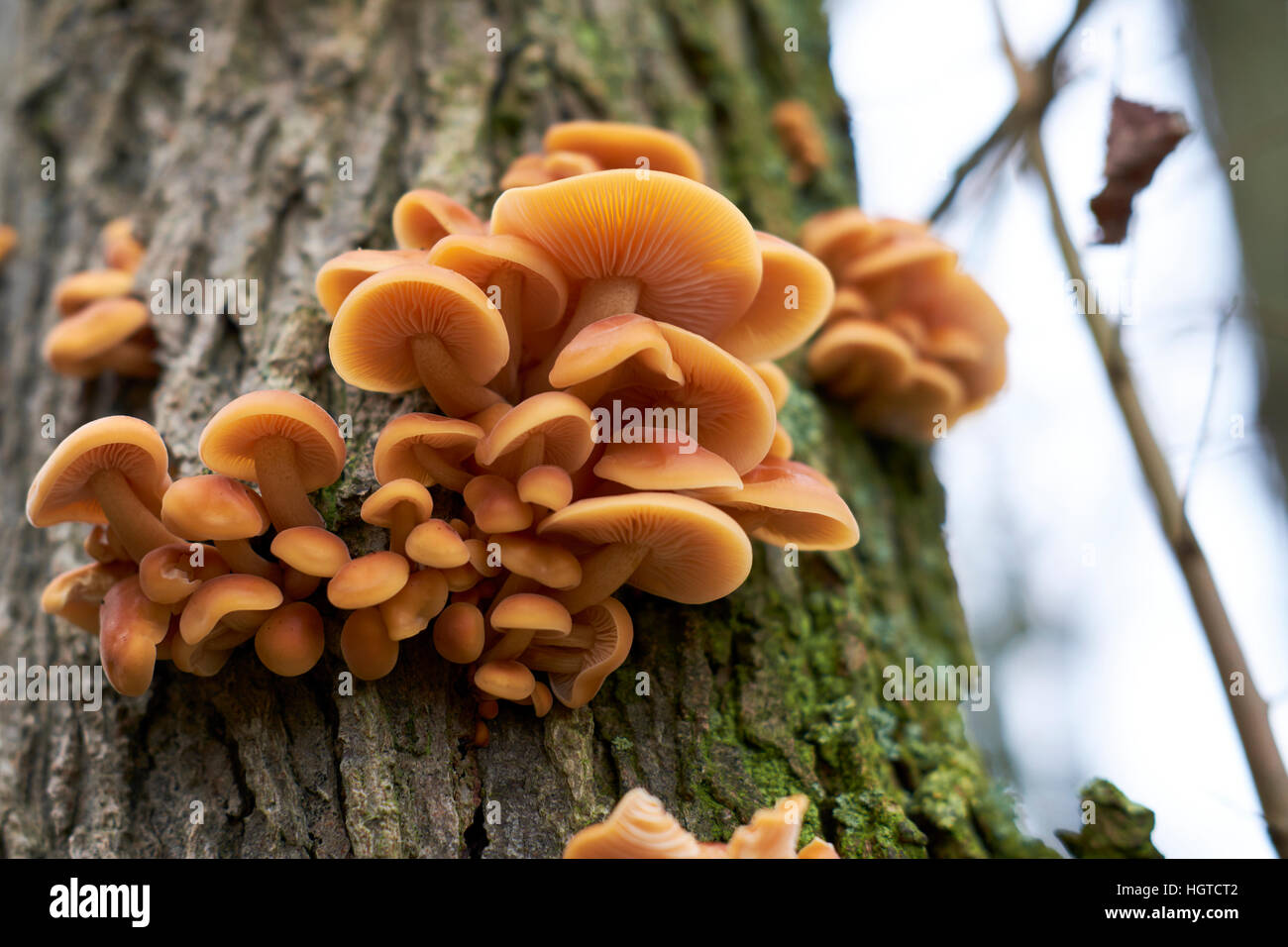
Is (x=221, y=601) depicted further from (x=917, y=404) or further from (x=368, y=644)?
(x=917, y=404)

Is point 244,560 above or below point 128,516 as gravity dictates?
below

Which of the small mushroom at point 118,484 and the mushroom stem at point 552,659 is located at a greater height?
the small mushroom at point 118,484

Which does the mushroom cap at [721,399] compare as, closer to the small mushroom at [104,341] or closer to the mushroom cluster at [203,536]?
the mushroom cluster at [203,536]

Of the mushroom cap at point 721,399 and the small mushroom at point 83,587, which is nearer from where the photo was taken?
the mushroom cap at point 721,399

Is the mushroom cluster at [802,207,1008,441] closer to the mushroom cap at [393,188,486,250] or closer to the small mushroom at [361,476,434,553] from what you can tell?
the mushroom cap at [393,188,486,250]

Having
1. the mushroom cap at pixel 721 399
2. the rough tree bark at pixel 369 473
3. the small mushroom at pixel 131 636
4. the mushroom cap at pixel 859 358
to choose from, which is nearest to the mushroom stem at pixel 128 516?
the small mushroom at pixel 131 636

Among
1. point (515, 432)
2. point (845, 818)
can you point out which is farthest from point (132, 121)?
point (845, 818)

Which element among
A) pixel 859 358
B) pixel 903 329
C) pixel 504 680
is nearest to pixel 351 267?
pixel 504 680

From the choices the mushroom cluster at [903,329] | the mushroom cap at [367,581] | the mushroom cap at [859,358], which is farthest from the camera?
the mushroom cluster at [903,329]
